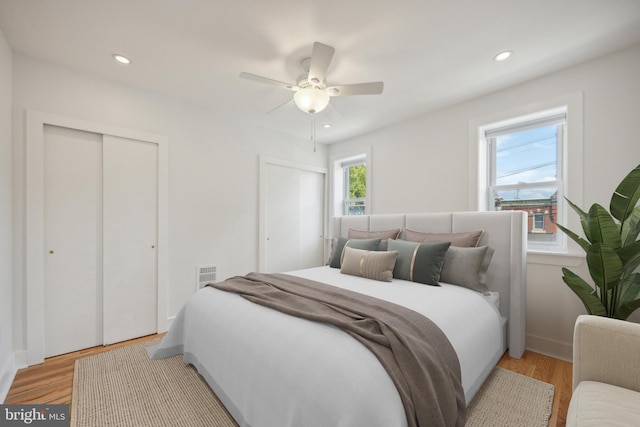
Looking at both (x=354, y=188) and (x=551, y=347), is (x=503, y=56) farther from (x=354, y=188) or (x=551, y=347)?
(x=354, y=188)

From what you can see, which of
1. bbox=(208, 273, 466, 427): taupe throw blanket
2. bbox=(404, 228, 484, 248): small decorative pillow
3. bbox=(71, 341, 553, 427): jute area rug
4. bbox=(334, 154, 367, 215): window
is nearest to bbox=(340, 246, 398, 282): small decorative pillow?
bbox=(404, 228, 484, 248): small decorative pillow

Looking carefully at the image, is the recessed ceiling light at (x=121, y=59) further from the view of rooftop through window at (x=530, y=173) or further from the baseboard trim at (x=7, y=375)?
the view of rooftop through window at (x=530, y=173)

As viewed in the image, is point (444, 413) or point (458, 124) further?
point (458, 124)

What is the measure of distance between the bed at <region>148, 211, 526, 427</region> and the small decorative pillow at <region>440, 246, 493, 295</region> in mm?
73

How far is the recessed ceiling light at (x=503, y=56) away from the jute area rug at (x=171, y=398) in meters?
2.50

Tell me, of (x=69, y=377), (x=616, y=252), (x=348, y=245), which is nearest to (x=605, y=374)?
(x=616, y=252)

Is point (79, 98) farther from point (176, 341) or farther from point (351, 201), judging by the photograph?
point (351, 201)

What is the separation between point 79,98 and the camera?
2508 mm

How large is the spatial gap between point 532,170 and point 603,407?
2.35m

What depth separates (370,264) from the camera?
248cm

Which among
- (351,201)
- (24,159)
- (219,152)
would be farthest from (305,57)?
(351,201)

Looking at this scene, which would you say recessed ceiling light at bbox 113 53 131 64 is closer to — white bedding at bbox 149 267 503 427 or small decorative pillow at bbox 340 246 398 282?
white bedding at bbox 149 267 503 427

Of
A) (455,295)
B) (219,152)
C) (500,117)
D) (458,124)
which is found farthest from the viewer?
(219,152)

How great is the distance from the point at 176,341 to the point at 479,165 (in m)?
3.40
